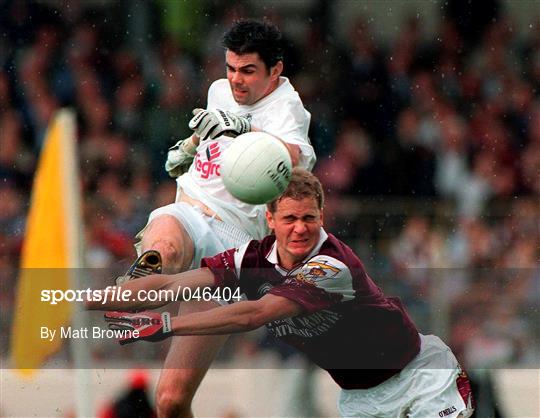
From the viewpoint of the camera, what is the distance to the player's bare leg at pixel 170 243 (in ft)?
16.3

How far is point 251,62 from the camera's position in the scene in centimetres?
502

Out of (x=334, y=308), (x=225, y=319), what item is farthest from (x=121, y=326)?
(x=334, y=308)

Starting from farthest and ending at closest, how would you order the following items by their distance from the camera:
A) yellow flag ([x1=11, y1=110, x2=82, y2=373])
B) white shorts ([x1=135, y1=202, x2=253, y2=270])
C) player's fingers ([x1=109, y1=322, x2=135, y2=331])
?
yellow flag ([x1=11, y1=110, x2=82, y2=373]) < white shorts ([x1=135, y1=202, x2=253, y2=270]) < player's fingers ([x1=109, y1=322, x2=135, y2=331])

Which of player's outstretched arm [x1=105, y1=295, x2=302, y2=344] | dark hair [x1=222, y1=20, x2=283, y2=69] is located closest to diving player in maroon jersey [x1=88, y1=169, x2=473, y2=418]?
player's outstretched arm [x1=105, y1=295, x2=302, y2=344]

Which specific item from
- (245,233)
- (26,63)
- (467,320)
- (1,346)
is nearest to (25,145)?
(26,63)

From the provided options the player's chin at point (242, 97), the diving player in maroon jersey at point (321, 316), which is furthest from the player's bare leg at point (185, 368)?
the player's chin at point (242, 97)

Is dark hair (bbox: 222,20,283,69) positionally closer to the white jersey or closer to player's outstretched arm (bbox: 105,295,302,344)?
the white jersey

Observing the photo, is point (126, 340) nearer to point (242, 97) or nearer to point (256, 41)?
point (242, 97)

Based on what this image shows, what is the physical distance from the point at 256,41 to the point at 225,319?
44.7 inches

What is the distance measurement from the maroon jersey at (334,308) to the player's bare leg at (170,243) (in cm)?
9

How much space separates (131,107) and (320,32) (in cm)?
98

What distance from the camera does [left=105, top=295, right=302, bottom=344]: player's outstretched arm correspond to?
15.6 ft

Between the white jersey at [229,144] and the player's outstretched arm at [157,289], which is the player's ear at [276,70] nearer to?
the white jersey at [229,144]

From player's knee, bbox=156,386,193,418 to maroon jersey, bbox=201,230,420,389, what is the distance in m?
0.45
